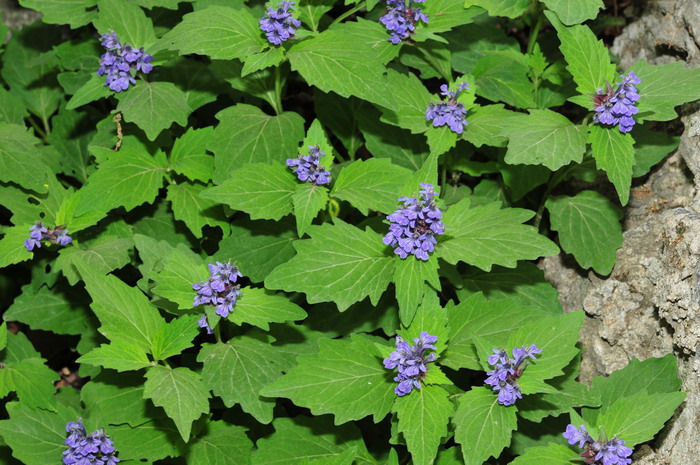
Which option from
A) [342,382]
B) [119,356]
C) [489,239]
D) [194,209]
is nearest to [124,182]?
[194,209]

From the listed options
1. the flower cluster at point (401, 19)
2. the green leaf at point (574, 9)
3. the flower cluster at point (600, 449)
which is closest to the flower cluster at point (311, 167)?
the flower cluster at point (401, 19)

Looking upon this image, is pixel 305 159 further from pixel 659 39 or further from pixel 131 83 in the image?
pixel 659 39

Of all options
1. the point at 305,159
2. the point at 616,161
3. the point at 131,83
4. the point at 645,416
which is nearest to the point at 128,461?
the point at 305,159

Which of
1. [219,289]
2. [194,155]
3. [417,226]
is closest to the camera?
[417,226]

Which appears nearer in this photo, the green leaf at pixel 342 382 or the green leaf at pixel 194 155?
the green leaf at pixel 342 382

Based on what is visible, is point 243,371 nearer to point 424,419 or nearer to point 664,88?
point 424,419

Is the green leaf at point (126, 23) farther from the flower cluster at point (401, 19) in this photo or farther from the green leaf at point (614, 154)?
the green leaf at point (614, 154)

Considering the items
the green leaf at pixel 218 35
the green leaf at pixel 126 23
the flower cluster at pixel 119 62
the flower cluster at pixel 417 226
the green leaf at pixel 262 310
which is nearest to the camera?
the flower cluster at pixel 417 226
